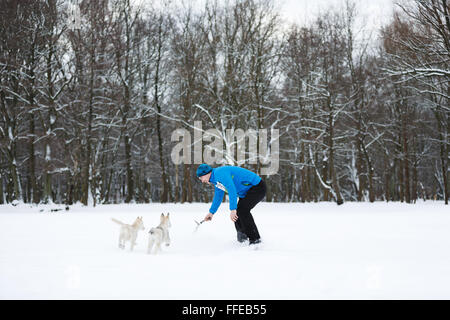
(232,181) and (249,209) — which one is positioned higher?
(232,181)

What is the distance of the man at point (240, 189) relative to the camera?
5469 mm

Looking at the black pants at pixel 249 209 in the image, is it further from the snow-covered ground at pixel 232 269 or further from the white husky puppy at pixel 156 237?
the white husky puppy at pixel 156 237

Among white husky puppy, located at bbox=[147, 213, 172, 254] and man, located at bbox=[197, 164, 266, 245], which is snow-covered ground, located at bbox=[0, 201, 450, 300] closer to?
white husky puppy, located at bbox=[147, 213, 172, 254]

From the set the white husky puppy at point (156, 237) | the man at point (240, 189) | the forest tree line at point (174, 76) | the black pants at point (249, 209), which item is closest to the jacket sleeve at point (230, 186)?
the man at point (240, 189)

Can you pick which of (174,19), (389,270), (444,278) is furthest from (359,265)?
(174,19)

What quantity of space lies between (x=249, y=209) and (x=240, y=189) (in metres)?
0.38

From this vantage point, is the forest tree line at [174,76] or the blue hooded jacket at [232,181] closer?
the blue hooded jacket at [232,181]

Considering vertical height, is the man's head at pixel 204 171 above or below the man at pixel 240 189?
above

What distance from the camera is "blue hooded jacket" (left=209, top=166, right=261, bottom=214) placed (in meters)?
5.45

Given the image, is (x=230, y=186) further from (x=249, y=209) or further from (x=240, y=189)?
(x=249, y=209)

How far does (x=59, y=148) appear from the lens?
20203 mm

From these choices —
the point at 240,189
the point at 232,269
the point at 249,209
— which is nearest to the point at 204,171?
the point at 240,189

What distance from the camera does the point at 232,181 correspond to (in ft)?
18.1

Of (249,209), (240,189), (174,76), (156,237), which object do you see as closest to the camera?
(156,237)
